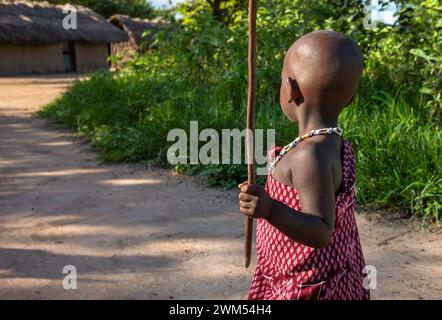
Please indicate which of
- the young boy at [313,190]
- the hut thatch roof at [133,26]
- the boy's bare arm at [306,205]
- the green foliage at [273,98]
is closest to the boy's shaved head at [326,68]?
the young boy at [313,190]

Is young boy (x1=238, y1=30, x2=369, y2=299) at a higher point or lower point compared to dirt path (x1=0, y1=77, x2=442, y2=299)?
higher

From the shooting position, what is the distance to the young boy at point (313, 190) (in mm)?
1191

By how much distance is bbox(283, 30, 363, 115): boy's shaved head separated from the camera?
1265mm

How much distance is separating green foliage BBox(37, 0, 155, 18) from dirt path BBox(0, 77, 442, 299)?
24.6 m

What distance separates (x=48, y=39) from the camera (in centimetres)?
2056

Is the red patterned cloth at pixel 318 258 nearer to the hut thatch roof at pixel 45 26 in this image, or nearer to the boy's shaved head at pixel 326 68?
the boy's shaved head at pixel 326 68

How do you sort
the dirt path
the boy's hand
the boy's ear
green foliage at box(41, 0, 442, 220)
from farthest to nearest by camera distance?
green foliage at box(41, 0, 442, 220), the dirt path, the boy's ear, the boy's hand

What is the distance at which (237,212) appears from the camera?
375 cm

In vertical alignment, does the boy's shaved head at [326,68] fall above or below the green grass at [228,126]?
above

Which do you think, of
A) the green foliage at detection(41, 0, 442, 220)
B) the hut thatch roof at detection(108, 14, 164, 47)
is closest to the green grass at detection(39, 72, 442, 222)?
the green foliage at detection(41, 0, 442, 220)

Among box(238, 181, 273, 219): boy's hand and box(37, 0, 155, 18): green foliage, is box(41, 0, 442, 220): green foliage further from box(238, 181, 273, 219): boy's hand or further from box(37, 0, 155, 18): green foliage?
box(37, 0, 155, 18): green foliage

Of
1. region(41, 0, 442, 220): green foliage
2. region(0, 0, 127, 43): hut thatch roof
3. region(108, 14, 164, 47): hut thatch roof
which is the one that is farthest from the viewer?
region(108, 14, 164, 47): hut thatch roof

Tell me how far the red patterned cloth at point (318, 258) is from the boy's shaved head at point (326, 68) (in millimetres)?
177

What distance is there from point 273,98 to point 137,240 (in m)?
2.61
